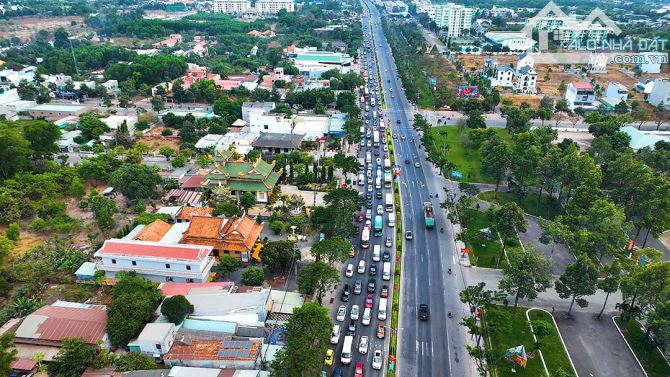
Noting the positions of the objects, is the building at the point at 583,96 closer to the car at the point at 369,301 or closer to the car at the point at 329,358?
the car at the point at 369,301

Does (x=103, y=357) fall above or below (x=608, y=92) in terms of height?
below

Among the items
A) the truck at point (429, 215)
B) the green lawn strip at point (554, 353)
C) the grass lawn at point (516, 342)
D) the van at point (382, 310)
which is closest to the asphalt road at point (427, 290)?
the truck at point (429, 215)

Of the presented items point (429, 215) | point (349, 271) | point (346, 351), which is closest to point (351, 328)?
point (346, 351)

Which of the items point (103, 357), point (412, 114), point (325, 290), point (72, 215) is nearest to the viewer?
point (103, 357)

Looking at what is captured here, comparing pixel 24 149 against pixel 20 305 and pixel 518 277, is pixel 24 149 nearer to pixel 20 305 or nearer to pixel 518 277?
pixel 20 305

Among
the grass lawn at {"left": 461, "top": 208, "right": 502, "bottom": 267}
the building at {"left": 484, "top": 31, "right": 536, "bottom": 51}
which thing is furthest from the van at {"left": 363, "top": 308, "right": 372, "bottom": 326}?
the building at {"left": 484, "top": 31, "right": 536, "bottom": 51}

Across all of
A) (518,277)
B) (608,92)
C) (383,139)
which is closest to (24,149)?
(383,139)
